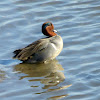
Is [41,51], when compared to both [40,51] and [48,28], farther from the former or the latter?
[48,28]

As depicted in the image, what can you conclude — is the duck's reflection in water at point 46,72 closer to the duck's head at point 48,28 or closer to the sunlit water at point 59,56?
the sunlit water at point 59,56

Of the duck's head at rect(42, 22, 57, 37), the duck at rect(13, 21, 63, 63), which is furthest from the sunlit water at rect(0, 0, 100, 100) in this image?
the duck's head at rect(42, 22, 57, 37)

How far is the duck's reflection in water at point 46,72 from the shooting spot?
→ 24.7 ft

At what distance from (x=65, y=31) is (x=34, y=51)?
6.30ft

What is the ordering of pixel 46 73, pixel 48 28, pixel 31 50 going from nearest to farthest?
pixel 46 73
pixel 31 50
pixel 48 28

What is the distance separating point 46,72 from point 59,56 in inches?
37.6

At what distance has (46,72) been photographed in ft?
26.8

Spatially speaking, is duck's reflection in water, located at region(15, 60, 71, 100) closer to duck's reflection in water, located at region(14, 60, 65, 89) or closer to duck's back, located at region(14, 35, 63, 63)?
duck's reflection in water, located at region(14, 60, 65, 89)

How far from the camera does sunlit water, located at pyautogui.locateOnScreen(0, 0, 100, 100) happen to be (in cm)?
A: 697

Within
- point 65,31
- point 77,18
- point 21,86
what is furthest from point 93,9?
point 21,86

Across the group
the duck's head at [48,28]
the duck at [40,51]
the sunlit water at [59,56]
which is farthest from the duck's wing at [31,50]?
the duck's head at [48,28]

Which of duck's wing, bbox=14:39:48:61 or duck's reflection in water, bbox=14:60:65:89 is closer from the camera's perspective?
duck's reflection in water, bbox=14:60:65:89

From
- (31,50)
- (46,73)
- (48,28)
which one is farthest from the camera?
(48,28)

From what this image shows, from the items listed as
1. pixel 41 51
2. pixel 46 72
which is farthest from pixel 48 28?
pixel 46 72
